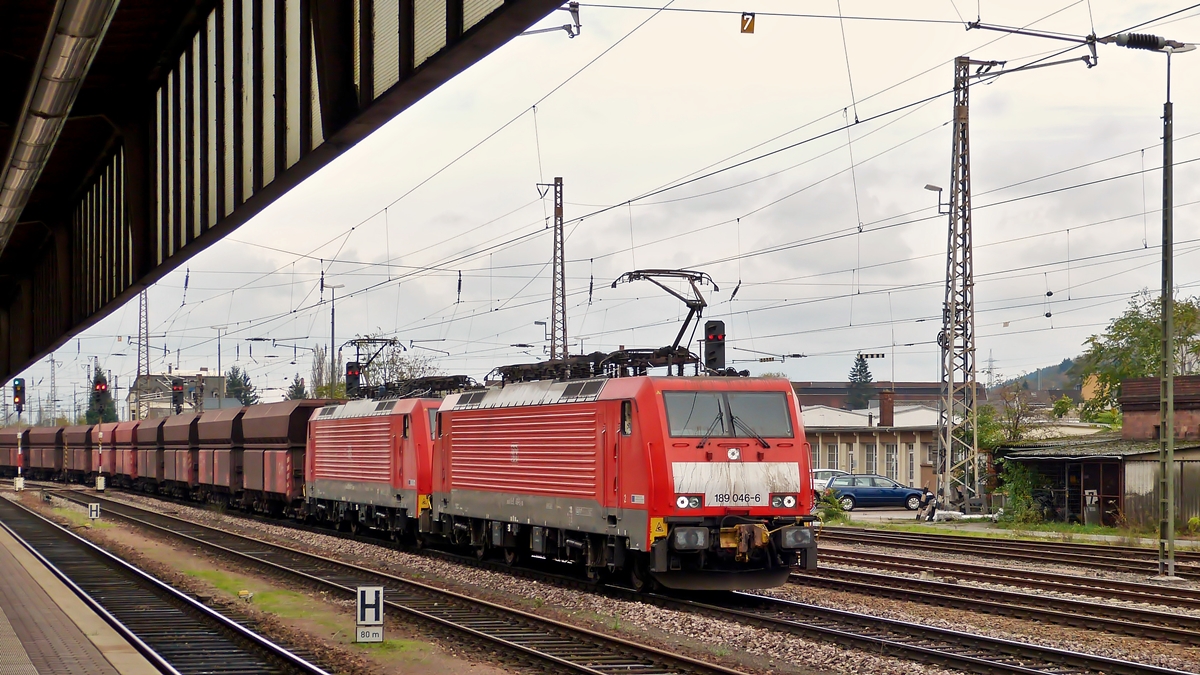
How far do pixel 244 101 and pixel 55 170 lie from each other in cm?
850

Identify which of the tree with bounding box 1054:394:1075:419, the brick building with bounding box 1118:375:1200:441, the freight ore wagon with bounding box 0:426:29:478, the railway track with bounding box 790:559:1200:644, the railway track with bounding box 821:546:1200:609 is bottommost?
the freight ore wagon with bounding box 0:426:29:478

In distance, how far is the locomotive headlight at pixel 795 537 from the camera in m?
17.1

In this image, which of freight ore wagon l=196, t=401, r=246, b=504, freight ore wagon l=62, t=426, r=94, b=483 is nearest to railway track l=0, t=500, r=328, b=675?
freight ore wagon l=196, t=401, r=246, b=504

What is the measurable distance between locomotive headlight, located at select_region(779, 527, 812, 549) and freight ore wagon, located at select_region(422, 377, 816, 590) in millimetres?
19

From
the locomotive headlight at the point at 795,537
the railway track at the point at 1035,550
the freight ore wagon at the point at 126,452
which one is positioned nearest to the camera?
the locomotive headlight at the point at 795,537

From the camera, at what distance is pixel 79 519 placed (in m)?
38.2

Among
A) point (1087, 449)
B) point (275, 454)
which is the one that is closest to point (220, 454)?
point (275, 454)

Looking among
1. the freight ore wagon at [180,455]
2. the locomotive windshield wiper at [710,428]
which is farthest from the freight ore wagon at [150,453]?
the locomotive windshield wiper at [710,428]

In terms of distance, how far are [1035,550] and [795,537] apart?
10.9m

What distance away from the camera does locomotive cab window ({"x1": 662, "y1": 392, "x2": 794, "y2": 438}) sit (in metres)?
17.4

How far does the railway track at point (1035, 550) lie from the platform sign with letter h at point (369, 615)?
13.5 m

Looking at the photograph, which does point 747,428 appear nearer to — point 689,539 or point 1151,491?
point 689,539

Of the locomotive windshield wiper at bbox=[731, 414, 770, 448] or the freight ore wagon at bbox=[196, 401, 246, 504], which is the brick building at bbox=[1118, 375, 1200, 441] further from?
the freight ore wagon at bbox=[196, 401, 246, 504]

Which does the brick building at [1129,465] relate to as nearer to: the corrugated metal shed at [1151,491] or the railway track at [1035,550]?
the corrugated metal shed at [1151,491]
